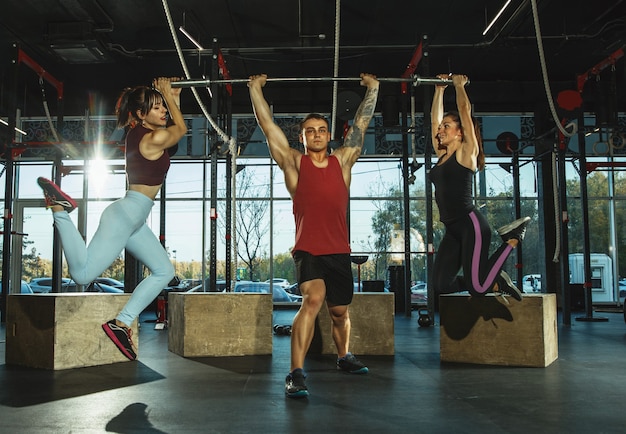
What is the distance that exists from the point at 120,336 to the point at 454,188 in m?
1.90

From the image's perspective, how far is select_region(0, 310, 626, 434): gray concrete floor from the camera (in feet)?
7.08

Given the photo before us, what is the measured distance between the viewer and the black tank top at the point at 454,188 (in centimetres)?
315

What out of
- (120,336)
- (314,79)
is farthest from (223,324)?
(314,79)

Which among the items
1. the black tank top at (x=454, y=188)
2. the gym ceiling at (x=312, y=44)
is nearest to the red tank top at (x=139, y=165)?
the black tank top at (x=454, y=188)

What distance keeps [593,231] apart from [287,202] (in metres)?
5.55

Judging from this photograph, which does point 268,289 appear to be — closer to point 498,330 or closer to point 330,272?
point 498,330

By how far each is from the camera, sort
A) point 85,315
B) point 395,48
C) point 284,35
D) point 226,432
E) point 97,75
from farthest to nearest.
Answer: point 97,75 → point 284,35 → point 395,48 → point 85,315 → point 226,432

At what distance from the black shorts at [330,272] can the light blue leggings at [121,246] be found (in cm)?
73

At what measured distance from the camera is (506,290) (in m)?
3.39

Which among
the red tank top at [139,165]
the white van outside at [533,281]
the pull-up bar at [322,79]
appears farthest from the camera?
the white van outside at [533,281]

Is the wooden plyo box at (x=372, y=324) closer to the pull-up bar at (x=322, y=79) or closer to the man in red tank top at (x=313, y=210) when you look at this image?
the man in red tank top at (x=313, y=210)

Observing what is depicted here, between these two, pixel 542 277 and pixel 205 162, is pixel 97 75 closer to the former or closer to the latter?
pixel 205 162

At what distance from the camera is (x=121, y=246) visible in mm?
2318

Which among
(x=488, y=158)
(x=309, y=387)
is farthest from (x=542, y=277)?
(x=309, y=387)
